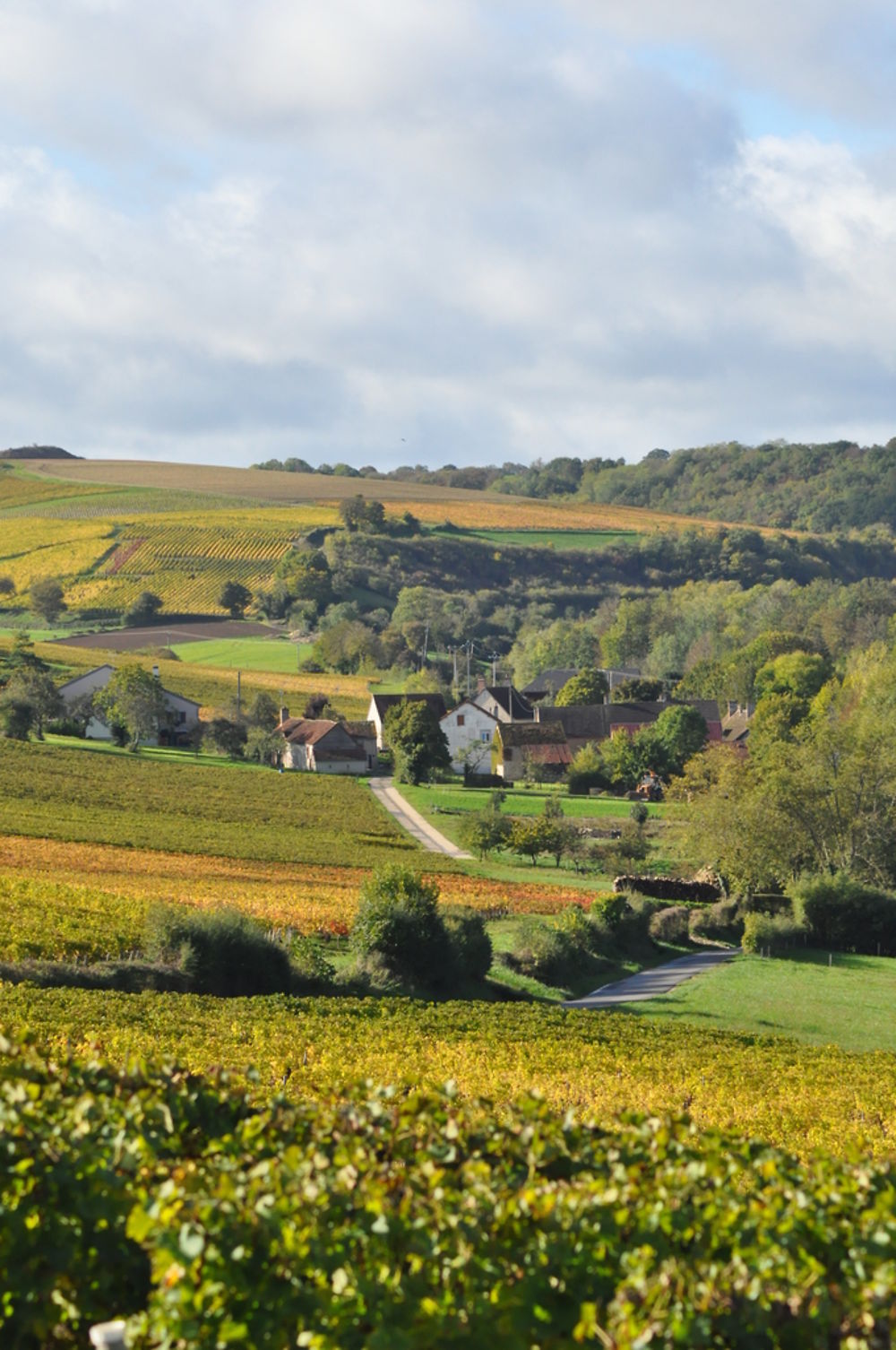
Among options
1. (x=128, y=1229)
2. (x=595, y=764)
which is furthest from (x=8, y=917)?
(x=595, y=764)

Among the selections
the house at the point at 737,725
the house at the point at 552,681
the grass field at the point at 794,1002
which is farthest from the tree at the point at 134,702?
the grass field at the point at 794,1002

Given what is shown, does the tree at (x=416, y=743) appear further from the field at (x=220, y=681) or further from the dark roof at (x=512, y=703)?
the field at (x=220, y=681)

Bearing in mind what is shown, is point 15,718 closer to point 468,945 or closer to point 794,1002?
point 468,945

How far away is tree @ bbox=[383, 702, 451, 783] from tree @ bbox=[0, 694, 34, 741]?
2274 centimetres

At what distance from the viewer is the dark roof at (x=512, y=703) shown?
358 feet

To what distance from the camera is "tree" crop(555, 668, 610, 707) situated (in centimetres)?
11462

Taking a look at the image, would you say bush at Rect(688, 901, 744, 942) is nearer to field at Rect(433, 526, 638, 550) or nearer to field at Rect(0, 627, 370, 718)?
field at Rect(0, 627, 370, 718)

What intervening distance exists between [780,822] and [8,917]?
3590 centimetres

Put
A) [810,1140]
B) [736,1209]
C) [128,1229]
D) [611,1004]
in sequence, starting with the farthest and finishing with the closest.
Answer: [611,1004] < [810,1140] < [736,1209] < [128,1229]

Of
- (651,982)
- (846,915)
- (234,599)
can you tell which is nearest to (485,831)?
(846,915)

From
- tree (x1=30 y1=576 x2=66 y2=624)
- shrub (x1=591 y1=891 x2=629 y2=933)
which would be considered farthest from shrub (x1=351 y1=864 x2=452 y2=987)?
tree (x1=30 y1=576 x2=66 y2=624)

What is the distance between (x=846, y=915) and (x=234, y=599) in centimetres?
10503

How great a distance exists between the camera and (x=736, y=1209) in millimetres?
5883

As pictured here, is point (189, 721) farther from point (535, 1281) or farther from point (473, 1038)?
point (535, 1281)
